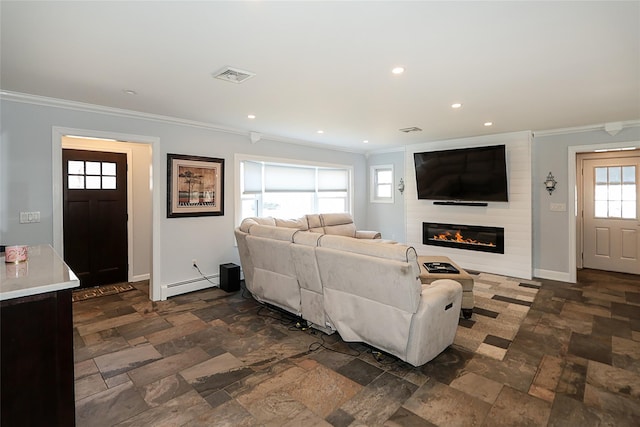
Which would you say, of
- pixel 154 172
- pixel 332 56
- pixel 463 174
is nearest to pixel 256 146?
pixel 154 172

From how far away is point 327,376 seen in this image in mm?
2639

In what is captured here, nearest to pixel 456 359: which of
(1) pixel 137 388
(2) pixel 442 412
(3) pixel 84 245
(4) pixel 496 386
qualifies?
(4) pixel 496 386

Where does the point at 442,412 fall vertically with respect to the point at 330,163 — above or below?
below

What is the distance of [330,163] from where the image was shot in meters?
7.06

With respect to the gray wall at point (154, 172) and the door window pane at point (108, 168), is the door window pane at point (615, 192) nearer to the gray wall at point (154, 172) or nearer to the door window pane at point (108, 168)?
the gray wall at point (154, 172)

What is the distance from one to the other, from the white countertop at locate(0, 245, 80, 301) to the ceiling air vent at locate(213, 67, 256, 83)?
1.88 m

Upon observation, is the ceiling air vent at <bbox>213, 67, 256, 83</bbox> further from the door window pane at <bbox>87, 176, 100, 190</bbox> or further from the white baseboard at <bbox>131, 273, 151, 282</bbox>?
the white baseboard at <bbox>131, 273, 151, 282</bbox>

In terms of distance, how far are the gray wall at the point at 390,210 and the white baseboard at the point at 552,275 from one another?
8.20 ft

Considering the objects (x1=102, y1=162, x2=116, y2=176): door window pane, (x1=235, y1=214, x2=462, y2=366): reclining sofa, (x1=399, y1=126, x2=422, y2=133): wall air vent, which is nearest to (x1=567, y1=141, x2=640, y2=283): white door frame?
(x1=399, y1=126, x2=422, y2=133): wall air vent

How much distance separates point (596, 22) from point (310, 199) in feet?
17.7

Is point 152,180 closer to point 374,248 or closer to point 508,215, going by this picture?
point 374,248

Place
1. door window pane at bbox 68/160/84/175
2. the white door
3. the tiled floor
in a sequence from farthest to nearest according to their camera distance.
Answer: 1. the white door
2. door window pane at bbox 68/160/84/175
3. the tiled floor

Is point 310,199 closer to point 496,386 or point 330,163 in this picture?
point 330,163

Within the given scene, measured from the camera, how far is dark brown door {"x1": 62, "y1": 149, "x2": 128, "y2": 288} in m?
4.85
